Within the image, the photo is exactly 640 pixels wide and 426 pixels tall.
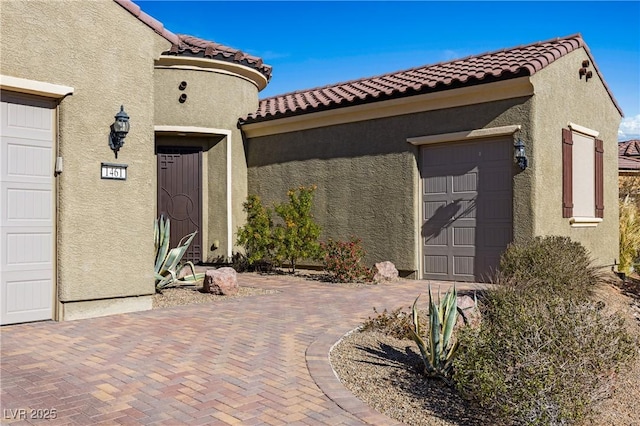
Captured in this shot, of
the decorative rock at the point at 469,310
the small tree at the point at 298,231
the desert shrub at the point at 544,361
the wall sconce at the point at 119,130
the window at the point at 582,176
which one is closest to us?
the desert shrub at the point at 544,361

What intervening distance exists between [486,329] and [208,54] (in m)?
10.3

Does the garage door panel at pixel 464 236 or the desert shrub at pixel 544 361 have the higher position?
the garage door panel at pixel 464 236

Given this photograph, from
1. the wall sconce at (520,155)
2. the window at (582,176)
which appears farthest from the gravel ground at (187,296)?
the window at (582,176)

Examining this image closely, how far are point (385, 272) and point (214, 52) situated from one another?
6.49 metres

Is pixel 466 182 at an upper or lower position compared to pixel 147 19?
lower

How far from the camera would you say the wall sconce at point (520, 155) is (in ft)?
32.0

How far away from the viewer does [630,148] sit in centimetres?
2369

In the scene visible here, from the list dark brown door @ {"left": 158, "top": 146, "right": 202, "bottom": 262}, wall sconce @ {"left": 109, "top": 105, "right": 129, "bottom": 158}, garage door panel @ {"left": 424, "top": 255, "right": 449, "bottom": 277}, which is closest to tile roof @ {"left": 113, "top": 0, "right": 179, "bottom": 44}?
wall sconce @ {"left": 109, "top": 105, "right": 129, "bottom": 158}

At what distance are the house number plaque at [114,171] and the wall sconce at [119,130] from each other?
0.20 m

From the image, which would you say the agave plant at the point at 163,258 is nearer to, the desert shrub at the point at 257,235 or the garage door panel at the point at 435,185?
the desert shrub at the point at 257,235

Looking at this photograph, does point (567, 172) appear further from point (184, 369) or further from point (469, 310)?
point (184, 369)

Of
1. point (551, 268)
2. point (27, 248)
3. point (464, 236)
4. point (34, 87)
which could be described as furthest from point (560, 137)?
point (27, 248)

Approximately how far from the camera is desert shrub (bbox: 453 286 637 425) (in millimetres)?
3670

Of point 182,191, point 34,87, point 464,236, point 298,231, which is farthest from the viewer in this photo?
point 182,191
